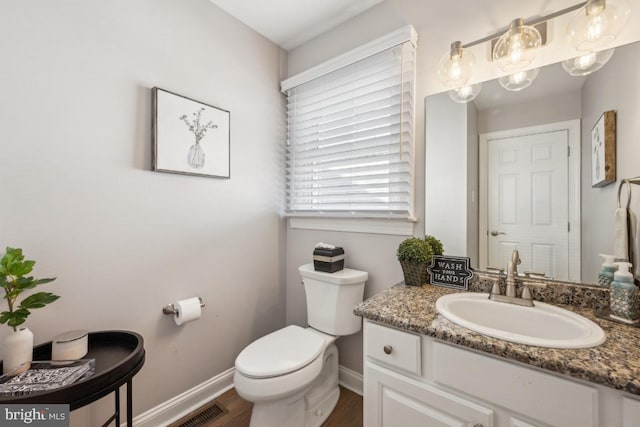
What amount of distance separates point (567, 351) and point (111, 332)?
170 centimetres

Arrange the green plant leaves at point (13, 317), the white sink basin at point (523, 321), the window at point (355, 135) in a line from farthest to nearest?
the window at point (355, 135)
the green plant leaves at point (13, 317)
the white sink basin at point (523, 321)

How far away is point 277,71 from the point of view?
2.15 metres

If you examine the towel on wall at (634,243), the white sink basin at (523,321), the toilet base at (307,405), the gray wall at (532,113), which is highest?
the gray wall at (532,113)

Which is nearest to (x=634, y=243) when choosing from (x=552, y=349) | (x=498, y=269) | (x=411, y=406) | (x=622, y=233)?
(x=622, y=233)

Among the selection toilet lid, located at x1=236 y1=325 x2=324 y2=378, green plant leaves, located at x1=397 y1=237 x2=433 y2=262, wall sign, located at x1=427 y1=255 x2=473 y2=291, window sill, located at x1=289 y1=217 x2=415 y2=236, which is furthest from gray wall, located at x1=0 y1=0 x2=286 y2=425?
wall sign, located at x1=427 y1=255 x2=473 y2=291

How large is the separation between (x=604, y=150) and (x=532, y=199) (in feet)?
0.97

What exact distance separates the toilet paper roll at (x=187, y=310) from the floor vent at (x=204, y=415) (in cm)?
57

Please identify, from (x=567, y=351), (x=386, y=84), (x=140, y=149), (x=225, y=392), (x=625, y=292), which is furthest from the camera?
(x=225, y=392)

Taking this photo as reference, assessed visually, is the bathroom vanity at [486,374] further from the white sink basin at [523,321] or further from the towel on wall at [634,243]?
the towel on wall at [634,243]

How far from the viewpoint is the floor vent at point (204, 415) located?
4.99 ft

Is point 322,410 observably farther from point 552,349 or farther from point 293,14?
point 293,14

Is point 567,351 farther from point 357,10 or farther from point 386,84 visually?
point 357,10

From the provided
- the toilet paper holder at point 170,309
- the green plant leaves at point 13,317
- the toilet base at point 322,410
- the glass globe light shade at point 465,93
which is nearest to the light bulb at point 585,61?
the glass globe light shade at point 465,93

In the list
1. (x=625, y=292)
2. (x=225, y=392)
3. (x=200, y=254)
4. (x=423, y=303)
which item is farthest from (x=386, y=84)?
(x=225, y=392)
